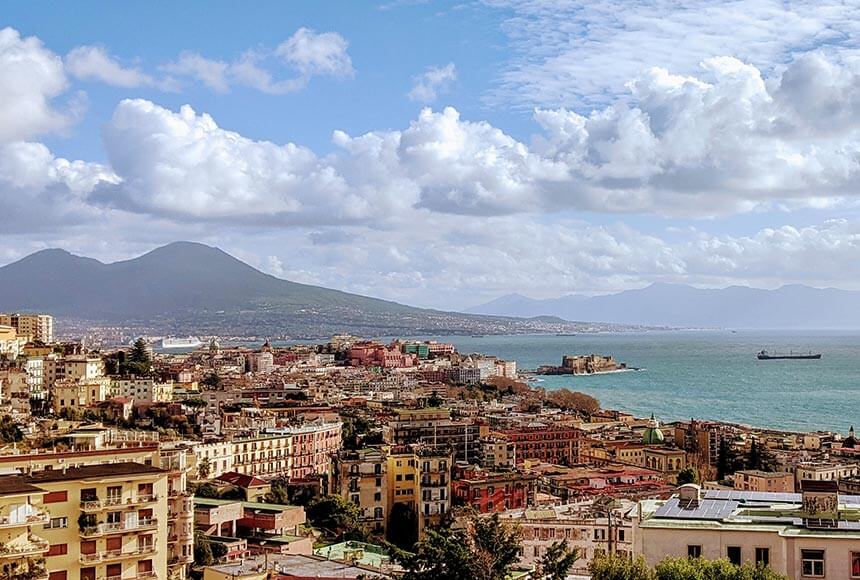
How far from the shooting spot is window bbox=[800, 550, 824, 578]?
10391 millimetres

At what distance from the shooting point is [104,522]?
12398 millimetres

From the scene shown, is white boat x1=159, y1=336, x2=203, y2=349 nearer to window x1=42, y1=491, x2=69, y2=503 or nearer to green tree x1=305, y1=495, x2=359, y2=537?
green tree x1=305, y1=495, x2=359, y2=537

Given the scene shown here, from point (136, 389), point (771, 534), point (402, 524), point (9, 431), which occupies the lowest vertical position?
point (402, 524)

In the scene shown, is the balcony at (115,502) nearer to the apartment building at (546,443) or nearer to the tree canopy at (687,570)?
the tree canopy at (687,570)

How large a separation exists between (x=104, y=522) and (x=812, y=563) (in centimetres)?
765

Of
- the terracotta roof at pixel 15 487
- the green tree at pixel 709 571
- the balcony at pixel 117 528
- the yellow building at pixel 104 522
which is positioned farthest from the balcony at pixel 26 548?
the green tree at pixel 709 571

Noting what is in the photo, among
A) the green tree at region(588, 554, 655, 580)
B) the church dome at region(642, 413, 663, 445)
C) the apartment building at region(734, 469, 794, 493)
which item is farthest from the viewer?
A: the church dome at region(642, 413, 663, 445)

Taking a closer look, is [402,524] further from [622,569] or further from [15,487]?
[622,569]

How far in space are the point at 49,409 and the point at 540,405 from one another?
31882 mm

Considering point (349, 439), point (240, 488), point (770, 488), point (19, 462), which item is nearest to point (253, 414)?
point (349, 439)

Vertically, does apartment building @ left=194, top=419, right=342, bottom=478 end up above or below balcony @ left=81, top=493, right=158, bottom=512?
below

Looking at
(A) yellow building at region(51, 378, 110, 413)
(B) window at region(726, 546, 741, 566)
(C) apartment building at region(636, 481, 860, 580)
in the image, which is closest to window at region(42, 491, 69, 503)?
(C) apartment building at region(636, 481, 860, 580)

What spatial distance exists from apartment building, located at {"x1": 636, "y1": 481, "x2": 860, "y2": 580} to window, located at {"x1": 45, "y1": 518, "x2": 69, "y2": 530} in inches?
249

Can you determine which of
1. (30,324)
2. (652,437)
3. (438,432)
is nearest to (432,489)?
(438,432)
